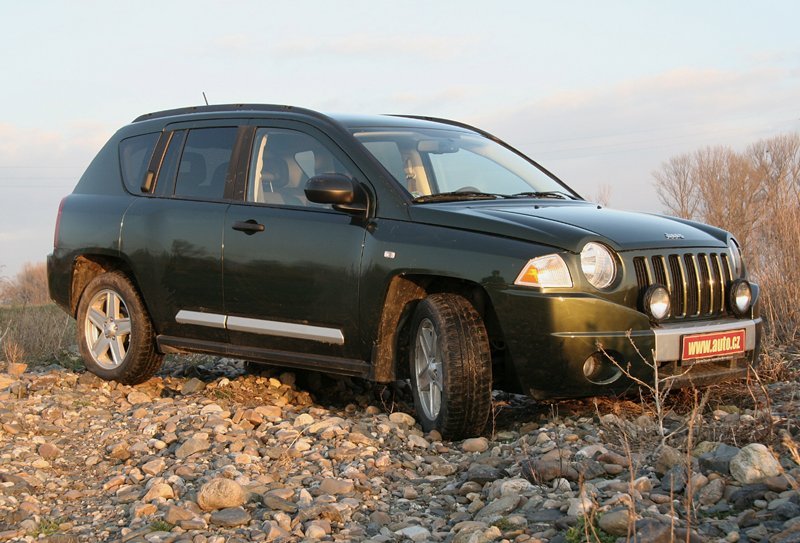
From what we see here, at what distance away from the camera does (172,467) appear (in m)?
5.47

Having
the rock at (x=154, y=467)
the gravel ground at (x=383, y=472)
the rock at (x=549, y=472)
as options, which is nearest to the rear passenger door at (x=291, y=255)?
the gravel ground at (x=383, y=472)

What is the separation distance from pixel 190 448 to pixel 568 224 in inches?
96.6

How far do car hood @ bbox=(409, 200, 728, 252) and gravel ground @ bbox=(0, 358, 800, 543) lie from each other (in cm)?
97

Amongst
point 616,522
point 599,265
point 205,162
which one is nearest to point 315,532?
point 616,522

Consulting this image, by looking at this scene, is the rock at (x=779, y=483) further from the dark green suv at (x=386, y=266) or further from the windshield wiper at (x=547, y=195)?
the windshield wiper at (x=547, y=195)

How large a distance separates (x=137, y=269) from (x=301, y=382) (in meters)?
1.56

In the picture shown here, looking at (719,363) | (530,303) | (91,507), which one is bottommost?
(91,507)

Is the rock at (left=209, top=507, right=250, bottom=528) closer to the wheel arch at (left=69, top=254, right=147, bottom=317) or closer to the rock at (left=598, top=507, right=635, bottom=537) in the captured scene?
the rock at (left=598, top=507, right=635, bottom=537)

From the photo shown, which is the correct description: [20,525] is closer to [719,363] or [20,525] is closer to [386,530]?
[386,530]

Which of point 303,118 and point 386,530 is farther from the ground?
point 303,118

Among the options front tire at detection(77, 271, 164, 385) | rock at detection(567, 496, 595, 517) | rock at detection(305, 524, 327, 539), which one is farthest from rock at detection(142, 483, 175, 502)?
front tire at detection(77, 271, 164, 385)

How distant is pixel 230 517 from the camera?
4.49 m

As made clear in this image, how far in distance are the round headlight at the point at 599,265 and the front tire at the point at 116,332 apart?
3.62m

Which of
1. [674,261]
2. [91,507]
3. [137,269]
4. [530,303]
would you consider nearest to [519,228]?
[530,303]
